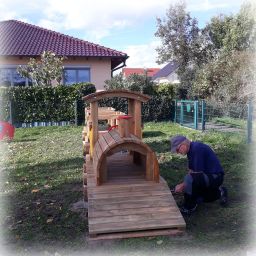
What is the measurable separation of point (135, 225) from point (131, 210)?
0.25 meters

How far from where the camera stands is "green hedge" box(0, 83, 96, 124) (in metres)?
16.1

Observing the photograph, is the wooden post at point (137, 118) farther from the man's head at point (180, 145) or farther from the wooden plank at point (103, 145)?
the man's head at point (180, 145)

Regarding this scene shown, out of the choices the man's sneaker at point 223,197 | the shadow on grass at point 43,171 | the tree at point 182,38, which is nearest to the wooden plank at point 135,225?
the man's sneaker at point 223,197

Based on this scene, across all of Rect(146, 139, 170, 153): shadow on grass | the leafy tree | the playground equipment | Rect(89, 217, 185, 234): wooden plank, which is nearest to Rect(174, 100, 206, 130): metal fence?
the leafy tree

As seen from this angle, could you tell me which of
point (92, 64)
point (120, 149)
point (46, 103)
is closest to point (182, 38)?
point (92, 64)

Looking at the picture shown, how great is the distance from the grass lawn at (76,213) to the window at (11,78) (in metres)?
12.1

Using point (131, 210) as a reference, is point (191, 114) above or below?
above

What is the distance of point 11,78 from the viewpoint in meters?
20.6

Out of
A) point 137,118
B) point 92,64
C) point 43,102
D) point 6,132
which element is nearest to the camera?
point 137,118

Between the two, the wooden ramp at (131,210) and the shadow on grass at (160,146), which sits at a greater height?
the shadow on grass at (160,146)

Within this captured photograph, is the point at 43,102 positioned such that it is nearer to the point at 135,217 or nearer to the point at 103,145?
the point at 103,145

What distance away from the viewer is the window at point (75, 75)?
20906mm

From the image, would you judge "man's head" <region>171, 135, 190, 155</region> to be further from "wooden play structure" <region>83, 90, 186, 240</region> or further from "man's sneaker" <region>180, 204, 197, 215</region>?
"man's sneaker" <region>180, 204, 197, 215</region>

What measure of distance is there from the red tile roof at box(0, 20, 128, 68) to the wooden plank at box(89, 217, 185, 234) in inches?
693
